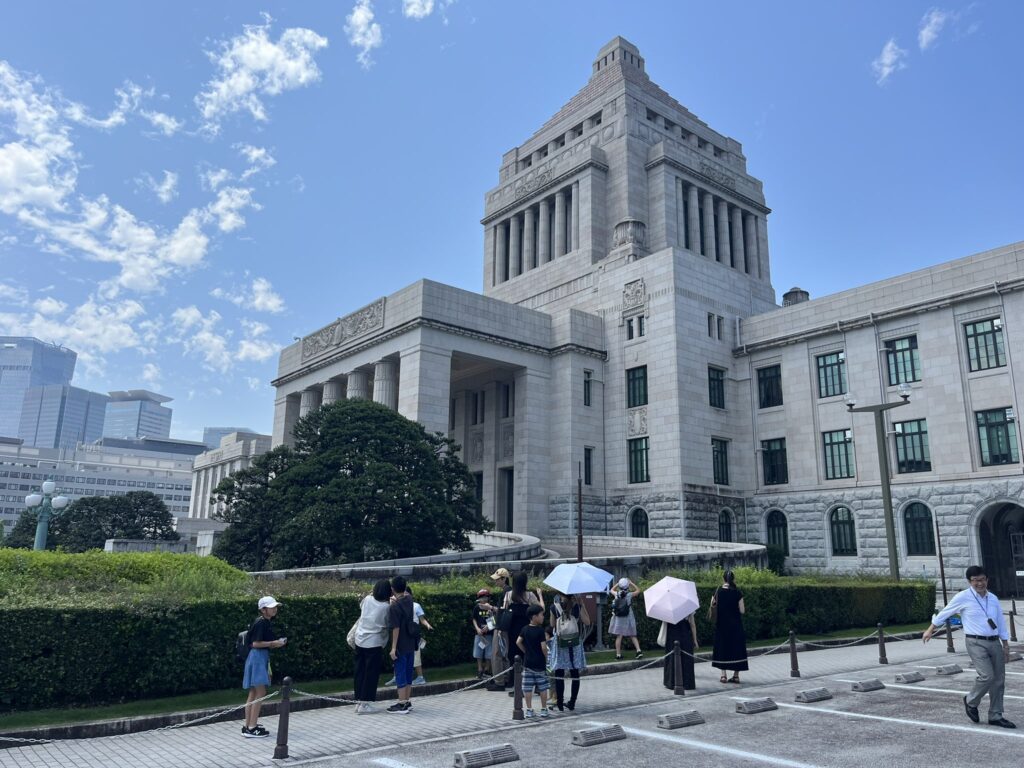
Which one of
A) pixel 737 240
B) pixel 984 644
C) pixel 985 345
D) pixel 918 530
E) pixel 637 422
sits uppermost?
pixel 737 240

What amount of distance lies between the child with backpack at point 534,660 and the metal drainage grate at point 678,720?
1.70m

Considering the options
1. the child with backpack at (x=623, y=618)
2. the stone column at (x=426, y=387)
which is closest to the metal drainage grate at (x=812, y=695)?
the child with backpack at (x=623, y=618)

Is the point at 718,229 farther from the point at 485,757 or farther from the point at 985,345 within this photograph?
the point at 485,757

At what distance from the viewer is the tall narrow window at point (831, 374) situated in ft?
120

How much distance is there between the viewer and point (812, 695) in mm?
11602

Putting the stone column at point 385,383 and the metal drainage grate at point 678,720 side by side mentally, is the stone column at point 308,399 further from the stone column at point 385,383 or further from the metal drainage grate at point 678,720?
the metal drainage grate at point 678,720

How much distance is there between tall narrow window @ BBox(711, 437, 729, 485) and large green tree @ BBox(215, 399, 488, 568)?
1460cm

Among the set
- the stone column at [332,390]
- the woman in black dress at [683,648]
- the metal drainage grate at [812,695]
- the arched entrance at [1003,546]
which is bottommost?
the metal drainage grate at [812,695]

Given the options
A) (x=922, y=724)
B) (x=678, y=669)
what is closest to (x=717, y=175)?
(x=678, y=669)

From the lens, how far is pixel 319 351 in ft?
154

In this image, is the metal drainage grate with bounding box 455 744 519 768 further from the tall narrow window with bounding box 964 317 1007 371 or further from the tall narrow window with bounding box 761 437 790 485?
the tall narrow window with bounding box 761 437 790 485

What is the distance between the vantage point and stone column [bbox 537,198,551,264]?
173 ft

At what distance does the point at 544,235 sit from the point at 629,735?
46.0 metres

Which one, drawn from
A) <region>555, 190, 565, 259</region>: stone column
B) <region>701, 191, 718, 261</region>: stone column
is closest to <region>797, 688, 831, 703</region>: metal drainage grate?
<region>555, 190, 565, 259</region>: stone column
